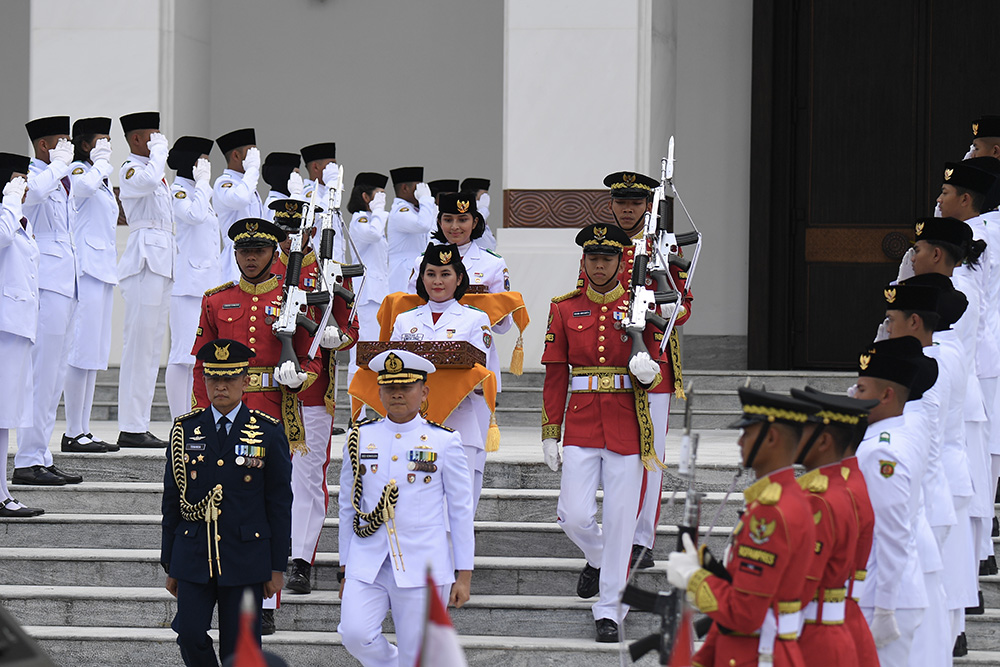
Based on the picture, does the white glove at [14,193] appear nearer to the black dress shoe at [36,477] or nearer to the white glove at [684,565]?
the black dress shoe at [36,477]

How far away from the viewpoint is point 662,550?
27.2ft

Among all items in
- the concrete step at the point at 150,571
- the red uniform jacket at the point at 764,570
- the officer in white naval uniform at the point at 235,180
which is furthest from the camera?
the officer in white naval uniform at the point at 235,180

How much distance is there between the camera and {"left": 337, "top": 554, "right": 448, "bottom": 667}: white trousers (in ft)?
20.8

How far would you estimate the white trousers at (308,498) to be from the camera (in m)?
7.98

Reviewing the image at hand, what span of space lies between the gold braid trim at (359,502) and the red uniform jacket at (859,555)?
90.6 inches

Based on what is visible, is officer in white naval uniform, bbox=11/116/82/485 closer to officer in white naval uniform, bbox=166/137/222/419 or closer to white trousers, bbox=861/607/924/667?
officer in white naval uniform, bbox=166/137/222/419

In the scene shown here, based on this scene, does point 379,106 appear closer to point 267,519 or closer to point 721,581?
point 267,519

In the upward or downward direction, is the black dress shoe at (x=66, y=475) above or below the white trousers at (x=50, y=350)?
below

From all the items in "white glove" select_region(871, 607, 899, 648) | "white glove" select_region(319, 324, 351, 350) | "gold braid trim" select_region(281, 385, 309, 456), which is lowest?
"white glove" select_region(871, 607, 899, 648)

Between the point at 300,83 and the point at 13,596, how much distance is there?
8807 millimetres

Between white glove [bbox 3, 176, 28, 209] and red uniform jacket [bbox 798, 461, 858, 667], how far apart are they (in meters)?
6.10

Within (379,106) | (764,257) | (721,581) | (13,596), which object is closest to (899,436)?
(721,581)

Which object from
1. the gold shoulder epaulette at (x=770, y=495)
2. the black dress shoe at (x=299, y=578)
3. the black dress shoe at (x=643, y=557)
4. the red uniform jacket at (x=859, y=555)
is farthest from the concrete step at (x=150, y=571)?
the gold shoulder epaulette at (x=770, y=495)

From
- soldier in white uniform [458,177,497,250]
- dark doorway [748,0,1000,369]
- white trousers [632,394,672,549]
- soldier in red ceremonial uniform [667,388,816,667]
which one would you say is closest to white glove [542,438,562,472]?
white trousers [632,394,672,549]
